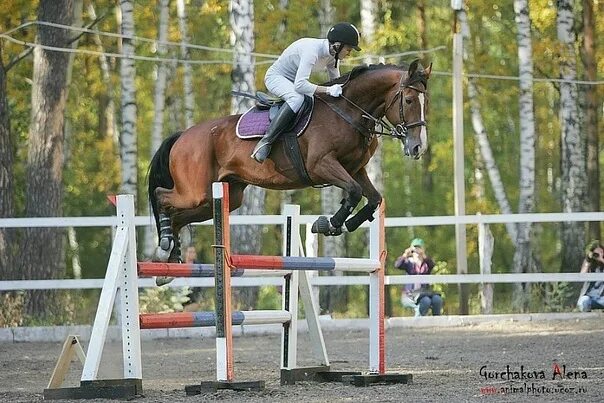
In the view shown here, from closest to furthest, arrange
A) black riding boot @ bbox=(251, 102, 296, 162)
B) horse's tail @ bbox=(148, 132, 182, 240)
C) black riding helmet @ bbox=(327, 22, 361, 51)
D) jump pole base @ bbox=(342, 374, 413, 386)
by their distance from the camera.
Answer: jump pole base @ bbox=(342, 374, 413, 386) → black riding helmet @ bbox=(327, 22, 361, 51) → black riding boot @ bbox=(251, 102, 296, 162) → horse's tail @ bbox=(148, 132, 182, 240)

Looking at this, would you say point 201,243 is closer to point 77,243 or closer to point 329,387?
point 77,243

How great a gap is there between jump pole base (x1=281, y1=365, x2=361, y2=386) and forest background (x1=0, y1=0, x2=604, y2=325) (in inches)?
107

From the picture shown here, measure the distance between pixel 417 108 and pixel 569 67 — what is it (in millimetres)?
12998

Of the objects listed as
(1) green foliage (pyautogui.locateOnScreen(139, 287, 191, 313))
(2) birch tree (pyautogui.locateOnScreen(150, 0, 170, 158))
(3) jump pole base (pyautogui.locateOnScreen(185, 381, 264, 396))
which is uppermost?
(2) birch tree (pyautogui.locateOnScreen(150, 0, 170, 158))

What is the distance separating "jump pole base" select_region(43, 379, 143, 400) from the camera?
8.69 m

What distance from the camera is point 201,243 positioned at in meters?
37.0

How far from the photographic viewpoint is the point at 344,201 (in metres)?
10.5

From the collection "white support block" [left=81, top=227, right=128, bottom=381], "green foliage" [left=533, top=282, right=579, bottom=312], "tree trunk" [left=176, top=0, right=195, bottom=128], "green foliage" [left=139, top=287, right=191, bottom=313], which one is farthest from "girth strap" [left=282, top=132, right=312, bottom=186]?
"tree trunk" [left=176, top=0, right=195, bottom=128]

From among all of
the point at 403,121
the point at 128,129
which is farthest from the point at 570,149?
the point at 403,121

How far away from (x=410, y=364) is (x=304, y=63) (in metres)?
2.98

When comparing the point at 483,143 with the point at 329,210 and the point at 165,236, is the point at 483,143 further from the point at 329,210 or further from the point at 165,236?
the point at 165,236

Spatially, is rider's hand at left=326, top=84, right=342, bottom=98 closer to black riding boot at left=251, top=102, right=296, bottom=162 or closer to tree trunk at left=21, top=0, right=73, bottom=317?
black riding boot at left=251, top=102, right=296, bottom=162

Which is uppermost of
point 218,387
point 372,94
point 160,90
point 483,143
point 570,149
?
point 160,90

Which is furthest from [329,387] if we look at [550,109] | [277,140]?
[550,109]
